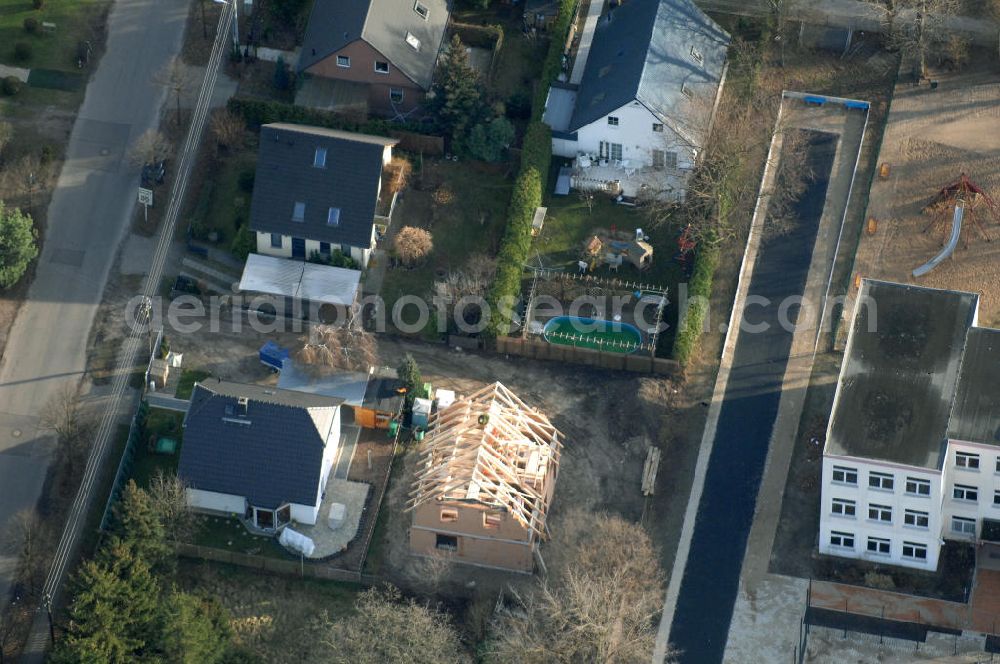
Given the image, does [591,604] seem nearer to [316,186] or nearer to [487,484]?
[487,484]

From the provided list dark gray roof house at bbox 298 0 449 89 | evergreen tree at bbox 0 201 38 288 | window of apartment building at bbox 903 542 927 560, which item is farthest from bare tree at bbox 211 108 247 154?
window of apartment building at bbox 903 542 927 560

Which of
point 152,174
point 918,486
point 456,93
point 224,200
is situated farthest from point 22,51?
point 918,486

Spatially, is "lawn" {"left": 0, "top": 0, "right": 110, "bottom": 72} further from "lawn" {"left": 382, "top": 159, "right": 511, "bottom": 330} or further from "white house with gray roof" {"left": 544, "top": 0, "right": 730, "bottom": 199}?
"white house with gray roof" {"left": 544, "top": 0, "right": 730, "bottom": 199}

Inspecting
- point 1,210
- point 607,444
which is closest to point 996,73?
point 607,444

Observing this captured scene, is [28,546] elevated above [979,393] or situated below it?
below

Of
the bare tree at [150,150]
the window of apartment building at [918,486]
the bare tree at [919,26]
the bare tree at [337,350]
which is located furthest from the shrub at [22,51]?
the window of apartment building at [918,486]

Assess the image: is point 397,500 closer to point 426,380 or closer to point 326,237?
point 426,380
